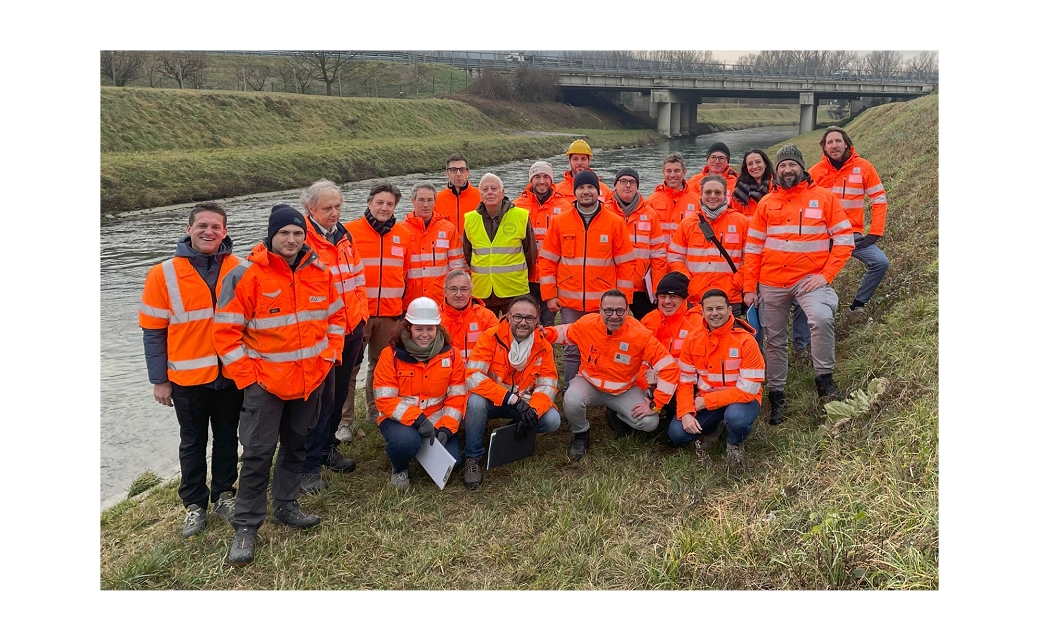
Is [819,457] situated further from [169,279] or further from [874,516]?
[169,279]

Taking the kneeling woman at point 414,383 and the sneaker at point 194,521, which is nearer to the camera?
the sneaker at point 194,521

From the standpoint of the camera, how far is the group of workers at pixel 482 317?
14.1 feet

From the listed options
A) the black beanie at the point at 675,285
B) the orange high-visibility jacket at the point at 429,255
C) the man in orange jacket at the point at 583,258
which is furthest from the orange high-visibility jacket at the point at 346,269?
the black beanie at the point at 675,285

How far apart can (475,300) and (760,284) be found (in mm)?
2575

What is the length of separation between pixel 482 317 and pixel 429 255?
31.8 inches

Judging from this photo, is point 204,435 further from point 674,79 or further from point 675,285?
point 674,79

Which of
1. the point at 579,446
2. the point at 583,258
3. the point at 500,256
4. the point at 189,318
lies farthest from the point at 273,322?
the point at 583,258

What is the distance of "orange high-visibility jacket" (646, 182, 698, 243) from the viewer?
278 inches

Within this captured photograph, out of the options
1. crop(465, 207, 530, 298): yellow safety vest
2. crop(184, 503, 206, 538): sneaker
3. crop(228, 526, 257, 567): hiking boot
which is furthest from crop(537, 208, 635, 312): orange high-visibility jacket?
crop(184, 503, 206, 538): sneaker

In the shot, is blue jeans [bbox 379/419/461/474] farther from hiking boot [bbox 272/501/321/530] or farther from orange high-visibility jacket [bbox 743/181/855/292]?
orange high-visibility jacket [bbox 743/181/855/292]

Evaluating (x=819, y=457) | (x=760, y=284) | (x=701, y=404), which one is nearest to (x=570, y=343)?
(x=701, y=404)

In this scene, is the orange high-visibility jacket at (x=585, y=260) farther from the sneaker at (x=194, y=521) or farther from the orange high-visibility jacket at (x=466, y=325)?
the sneaker at (x=194, y=521)

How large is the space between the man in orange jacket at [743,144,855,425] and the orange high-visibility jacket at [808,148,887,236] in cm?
122

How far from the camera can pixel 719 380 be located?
17.7 ft
